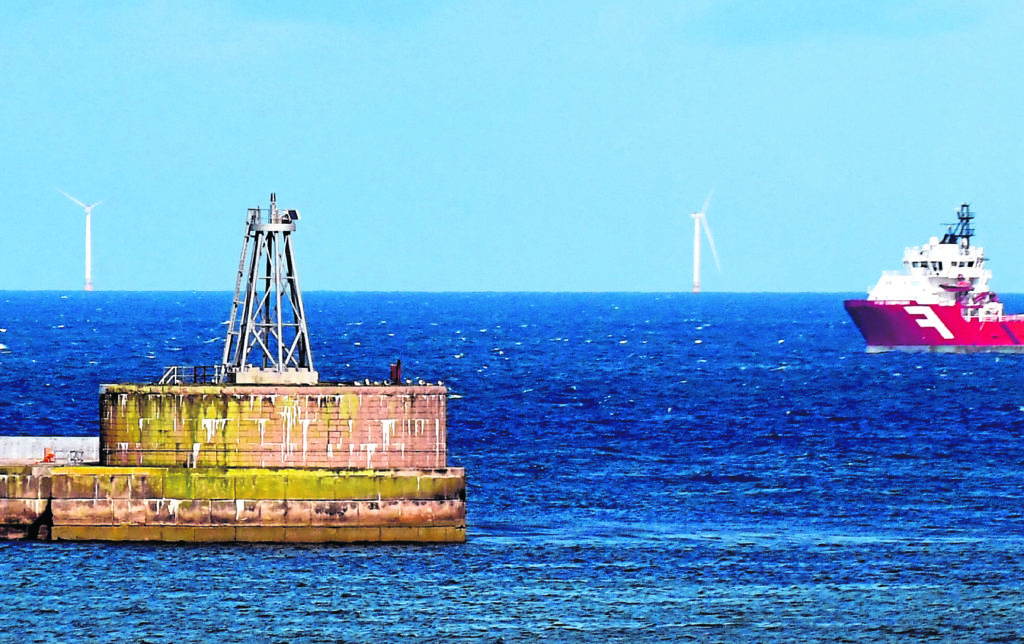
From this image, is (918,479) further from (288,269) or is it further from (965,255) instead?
(965,255)

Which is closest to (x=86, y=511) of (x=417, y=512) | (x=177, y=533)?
(x=177, y=533)

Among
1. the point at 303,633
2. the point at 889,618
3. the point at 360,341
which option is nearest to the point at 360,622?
the point at 303,633

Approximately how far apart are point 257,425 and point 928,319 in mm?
120312

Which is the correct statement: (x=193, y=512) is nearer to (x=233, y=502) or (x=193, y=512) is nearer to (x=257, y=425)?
(x=233, y=502)

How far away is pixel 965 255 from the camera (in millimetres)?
158875

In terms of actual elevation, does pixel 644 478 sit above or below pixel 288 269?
below

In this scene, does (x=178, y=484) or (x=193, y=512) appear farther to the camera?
(x=193, y=512)

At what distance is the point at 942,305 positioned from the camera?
Result: 16112 centimetres

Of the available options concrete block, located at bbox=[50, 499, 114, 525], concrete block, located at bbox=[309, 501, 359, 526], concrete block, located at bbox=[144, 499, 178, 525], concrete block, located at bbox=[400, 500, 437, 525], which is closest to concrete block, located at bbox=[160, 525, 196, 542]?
concrete block, located at bbox=[144, 499, 178, 525]

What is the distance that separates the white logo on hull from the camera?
16162 centimetres

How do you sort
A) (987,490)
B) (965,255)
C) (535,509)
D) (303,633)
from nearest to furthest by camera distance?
(303,633) → (535,509) → (987,490) → (965,255)

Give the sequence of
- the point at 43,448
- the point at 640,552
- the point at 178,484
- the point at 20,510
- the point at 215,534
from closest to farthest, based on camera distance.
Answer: the point at 178,484, the point at 215,534, the point at 20,510, the point at 640,552, the point at 43,448

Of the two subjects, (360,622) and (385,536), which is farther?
(385,536)

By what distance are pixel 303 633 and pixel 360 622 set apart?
65.2 inches
